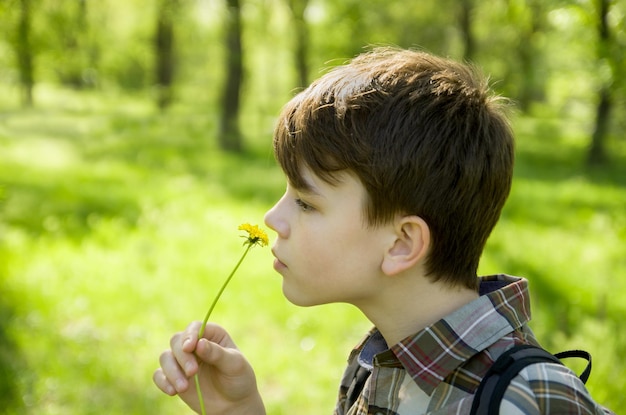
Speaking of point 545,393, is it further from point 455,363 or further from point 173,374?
point 173,374

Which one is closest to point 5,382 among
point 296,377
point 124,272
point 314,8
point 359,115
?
point 296,377

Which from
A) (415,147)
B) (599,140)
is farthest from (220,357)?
(599,140)

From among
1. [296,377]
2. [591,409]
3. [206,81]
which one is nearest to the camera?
[591,409]

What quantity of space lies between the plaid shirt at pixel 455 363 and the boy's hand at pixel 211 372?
1.04 ft

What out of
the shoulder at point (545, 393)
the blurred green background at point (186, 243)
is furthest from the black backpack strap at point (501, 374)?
the blurred green background at point (186, 243)

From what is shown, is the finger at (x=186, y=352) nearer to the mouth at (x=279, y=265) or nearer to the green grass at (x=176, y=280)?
the mouth at (x=279, y=265)

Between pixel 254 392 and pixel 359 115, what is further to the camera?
pixel 254 392

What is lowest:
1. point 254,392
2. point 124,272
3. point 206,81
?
point 206,81

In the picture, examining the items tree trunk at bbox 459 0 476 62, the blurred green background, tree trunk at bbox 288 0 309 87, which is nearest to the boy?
the blurred green background

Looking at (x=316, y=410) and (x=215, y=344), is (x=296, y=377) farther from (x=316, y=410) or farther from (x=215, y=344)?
(x=215, y=344)

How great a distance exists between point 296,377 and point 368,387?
2472mm

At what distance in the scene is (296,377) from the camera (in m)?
4.04

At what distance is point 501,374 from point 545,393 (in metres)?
0.09

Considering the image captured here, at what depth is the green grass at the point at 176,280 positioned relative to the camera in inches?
153
